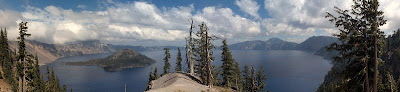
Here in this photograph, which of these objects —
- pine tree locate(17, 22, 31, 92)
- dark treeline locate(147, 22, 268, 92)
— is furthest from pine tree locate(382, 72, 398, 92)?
pine tree locate(17, 22, 31, 92)

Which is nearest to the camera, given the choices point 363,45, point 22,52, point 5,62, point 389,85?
point 363,45

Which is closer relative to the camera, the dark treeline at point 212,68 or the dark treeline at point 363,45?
the dark treeline at point 363,45

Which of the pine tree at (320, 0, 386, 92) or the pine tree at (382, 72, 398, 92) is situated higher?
the pine tree at (320, 0, 386, 92)

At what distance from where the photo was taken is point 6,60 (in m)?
99.5

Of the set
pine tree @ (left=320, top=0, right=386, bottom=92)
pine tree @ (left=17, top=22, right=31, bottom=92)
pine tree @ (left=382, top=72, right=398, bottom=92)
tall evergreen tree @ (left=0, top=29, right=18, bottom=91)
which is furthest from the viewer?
tall evergreen tree @ (left=0, top=29, right=18, bottom=91)

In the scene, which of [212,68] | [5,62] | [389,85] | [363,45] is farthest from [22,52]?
[5,62]

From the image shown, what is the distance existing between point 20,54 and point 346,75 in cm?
3764

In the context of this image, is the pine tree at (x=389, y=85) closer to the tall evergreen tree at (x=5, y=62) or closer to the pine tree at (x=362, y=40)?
the pine tree at (x=362, y=40)

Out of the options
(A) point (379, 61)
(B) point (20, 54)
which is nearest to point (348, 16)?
(A) point (379, 61)

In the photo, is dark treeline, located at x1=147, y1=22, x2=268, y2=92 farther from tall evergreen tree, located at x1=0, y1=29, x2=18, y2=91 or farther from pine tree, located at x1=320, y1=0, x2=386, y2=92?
tall evergreen tree, located at x1=0, y1=29, x2=18, y2=91

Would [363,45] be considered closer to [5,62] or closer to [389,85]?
[389,85]

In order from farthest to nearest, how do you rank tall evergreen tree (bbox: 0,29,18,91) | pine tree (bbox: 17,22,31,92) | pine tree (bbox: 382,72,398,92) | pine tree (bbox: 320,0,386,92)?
tall evergreen tree (bbox: 0,29,18,91) < pine tree (bbox: 382,72,398,92) < pine tree (bbox: 17,22,31,92) < pine tree (bbox: 320,0,386,92)

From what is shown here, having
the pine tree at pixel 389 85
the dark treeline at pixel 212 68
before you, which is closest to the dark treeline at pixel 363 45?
the dark treeline at pixel 212 68

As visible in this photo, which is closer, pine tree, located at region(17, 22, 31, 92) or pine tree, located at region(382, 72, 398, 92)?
pine tree, located at region(17, 22, 31, 92)
